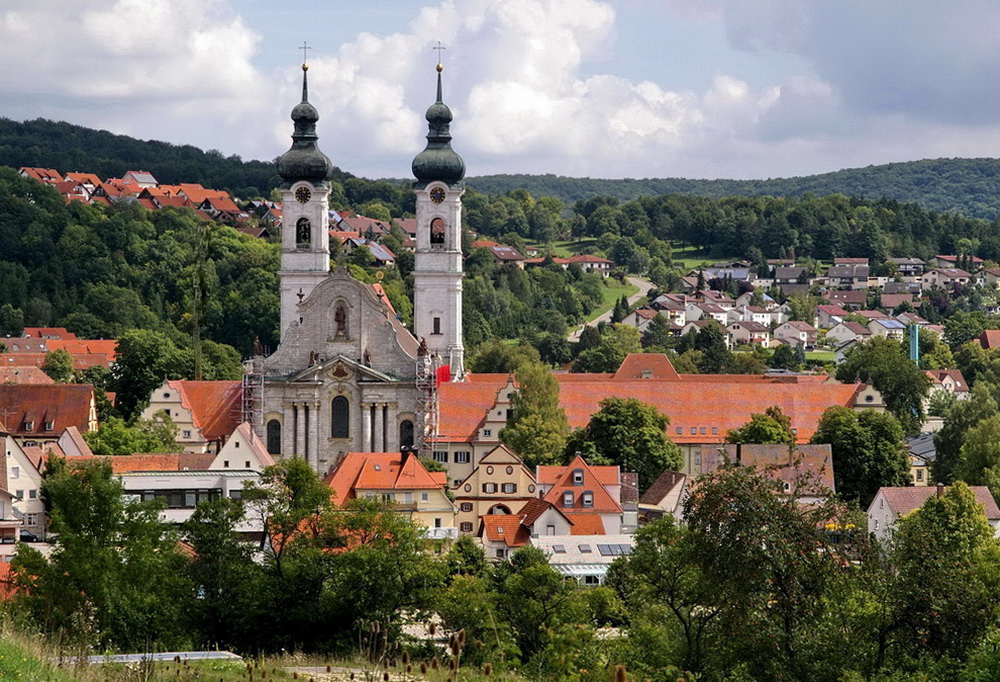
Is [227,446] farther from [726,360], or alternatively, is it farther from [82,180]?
[82,180]

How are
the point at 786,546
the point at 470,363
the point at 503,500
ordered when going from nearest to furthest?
the point at 786,546, the point at 503,500, the point at 470,363

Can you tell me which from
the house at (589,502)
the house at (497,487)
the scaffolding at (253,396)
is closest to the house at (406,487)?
the house at (497,487)

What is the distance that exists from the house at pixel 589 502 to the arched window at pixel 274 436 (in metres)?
15.9

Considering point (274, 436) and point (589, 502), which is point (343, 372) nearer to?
point (274, 436)

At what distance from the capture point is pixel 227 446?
68.6m

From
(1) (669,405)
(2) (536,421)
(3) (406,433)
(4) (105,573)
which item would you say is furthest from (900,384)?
(4) (105,573)

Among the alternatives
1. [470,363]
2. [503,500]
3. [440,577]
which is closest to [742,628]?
[440,577]

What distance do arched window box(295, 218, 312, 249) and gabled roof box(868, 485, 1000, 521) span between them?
30.5 metres

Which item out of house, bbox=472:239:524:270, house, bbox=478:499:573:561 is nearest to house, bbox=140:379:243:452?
house, bbox=478:499:573:561

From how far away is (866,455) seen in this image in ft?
230

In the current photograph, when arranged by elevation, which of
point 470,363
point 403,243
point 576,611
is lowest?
point 576,611

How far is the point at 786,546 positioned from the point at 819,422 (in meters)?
46.9

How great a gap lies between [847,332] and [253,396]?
100 meters

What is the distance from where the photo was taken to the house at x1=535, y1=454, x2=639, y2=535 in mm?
59750
